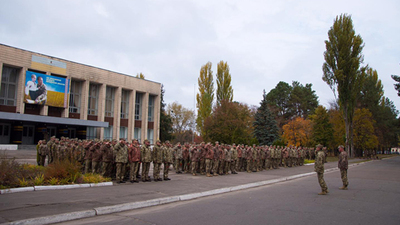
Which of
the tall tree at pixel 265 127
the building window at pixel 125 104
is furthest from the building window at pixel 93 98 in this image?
the tall tree at pixel 265 127

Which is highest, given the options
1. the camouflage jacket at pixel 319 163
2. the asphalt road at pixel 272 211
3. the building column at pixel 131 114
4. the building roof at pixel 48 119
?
the building column at pixel 131 114

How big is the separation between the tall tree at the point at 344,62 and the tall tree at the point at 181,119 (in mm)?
33352

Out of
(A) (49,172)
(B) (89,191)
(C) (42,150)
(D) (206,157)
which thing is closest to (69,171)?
(A) (49,172)

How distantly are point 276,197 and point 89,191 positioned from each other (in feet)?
22.6

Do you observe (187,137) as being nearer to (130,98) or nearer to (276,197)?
(130,98)

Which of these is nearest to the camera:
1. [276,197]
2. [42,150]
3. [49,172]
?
[276,197]

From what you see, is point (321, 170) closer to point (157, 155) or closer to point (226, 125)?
point (157, 155)

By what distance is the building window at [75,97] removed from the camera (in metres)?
42.7

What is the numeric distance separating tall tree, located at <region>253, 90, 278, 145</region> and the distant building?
746 inches

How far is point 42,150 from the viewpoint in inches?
675

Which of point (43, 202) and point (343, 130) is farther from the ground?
point (343, 130)

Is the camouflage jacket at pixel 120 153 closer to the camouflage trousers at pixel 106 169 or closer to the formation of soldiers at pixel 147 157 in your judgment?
the formation of soldiers at pixel 147 157

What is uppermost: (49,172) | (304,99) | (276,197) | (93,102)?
(304,99)

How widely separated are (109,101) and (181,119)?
2706cm
